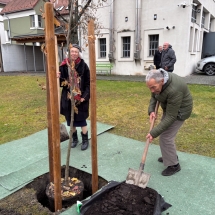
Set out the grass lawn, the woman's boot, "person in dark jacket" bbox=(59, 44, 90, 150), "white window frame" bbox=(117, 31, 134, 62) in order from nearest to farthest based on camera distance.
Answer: "person in dark jacket" bbox=(59, 44, 90, 150), the woman's boot, the grass lawn, "white window frame" bbox=(117, 31, 134, 62)

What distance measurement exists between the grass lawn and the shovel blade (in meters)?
1.52

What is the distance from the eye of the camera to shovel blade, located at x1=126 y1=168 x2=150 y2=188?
2492 mm

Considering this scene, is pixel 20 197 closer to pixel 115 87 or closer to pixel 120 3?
pixel 115 87

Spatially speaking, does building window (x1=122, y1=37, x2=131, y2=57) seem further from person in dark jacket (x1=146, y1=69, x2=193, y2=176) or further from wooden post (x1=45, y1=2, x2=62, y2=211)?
wooden post (x1=45, y1=2, x2=62, y2=211)

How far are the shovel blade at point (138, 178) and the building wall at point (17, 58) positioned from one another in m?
17.0

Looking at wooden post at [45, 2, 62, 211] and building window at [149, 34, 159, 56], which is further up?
building window at [149, 34, 159, 56]

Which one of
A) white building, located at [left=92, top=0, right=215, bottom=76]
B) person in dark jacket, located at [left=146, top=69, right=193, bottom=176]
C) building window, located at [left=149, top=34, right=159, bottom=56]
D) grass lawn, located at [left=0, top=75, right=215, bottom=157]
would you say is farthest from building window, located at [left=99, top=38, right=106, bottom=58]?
person in dark jacket, located at [left=146, top=69, right=193, bottom=176]

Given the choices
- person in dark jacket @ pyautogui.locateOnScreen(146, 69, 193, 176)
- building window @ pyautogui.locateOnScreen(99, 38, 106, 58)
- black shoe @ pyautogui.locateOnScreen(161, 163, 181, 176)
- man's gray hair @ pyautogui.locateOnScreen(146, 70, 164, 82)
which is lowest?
black shoe @ pyautogui.locateOnScreen(161, 163, 181, 176)

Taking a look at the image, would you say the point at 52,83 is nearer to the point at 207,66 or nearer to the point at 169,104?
the point at 169,104

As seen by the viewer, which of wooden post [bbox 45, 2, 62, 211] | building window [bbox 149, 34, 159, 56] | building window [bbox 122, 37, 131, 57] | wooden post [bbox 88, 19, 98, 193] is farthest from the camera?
building window [bbox 122, 37, 131, 57]

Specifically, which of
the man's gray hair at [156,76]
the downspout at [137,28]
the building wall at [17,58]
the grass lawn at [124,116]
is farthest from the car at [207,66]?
the building wall at [17,58]

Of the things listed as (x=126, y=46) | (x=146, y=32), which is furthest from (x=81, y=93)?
(x=126, y=46)

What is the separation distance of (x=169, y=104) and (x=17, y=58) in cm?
1864

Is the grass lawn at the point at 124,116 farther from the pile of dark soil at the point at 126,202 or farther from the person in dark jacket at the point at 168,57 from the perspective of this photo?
the pile of dark soil at the point at 126,202
